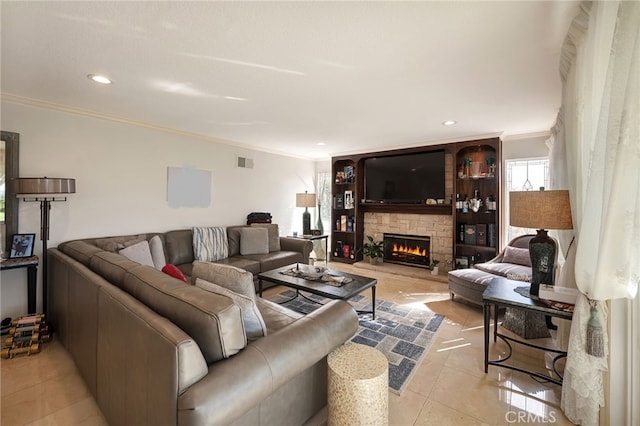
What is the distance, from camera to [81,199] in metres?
3.19

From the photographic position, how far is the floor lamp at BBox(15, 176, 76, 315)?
2574 mm

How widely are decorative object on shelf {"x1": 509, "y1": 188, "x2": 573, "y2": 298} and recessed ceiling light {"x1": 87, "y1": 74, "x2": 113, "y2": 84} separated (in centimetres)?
339

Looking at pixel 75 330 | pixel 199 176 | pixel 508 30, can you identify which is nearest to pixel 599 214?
pixel 508 30

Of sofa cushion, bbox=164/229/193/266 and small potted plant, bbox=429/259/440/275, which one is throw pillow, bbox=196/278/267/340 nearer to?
sofa cushion, bbox=164/229/193/266

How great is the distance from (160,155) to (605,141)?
443cm

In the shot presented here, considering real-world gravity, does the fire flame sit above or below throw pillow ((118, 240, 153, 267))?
below

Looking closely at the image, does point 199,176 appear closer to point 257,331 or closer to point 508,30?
point 257,331

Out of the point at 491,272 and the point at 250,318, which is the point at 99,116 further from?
the point at 491,272

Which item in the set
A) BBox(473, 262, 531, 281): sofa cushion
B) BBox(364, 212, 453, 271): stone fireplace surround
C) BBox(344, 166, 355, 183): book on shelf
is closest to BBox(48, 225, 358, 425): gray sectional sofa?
BBox(473, 262, 531, 281): sofa cushion

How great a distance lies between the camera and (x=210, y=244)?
4.04m

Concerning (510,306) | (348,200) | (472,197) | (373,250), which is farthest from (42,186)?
(472,197)

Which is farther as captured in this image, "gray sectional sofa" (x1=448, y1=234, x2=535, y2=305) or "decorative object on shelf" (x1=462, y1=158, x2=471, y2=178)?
"decorative object on shelf" (x1=462, y1=158, x2=471, y2=178)

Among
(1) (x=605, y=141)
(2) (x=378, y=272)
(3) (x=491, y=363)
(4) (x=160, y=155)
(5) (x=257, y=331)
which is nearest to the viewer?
(1) (x=605, y=141)

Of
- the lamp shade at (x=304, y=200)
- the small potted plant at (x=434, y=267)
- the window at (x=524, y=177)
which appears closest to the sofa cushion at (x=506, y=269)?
the window at (x=524, y=177)
